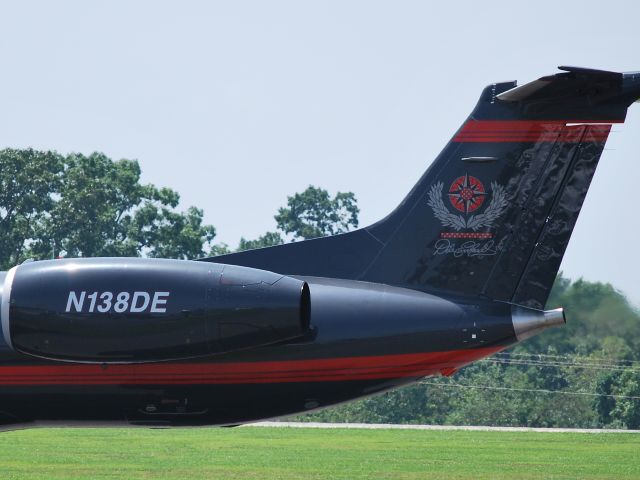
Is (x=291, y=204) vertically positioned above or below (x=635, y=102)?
above

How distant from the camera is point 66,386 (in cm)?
1841

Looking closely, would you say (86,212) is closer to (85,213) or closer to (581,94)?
(85,213)

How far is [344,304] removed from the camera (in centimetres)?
1809

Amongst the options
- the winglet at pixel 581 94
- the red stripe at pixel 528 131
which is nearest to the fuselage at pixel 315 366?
the red stripe at pixel 528 131

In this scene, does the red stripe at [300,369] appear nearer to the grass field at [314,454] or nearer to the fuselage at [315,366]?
the fuselage at [315,366]

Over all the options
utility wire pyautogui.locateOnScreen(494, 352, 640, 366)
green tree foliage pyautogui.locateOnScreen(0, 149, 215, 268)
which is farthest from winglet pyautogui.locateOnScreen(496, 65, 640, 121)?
green tree foliage pyautogui.locateOnScreen(0, 149, 215, 268)

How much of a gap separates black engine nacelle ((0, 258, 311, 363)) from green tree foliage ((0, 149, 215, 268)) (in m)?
43.4

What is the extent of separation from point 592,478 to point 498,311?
7804mm

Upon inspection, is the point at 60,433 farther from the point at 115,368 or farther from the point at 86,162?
the point at 86,162

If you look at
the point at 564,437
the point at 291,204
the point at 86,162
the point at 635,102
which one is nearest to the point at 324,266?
the point at 635,102

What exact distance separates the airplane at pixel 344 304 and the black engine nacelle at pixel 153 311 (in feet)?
0.06

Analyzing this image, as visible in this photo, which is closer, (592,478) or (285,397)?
(285,397)

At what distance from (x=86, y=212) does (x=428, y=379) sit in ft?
122

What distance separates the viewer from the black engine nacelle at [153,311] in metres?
17.4
